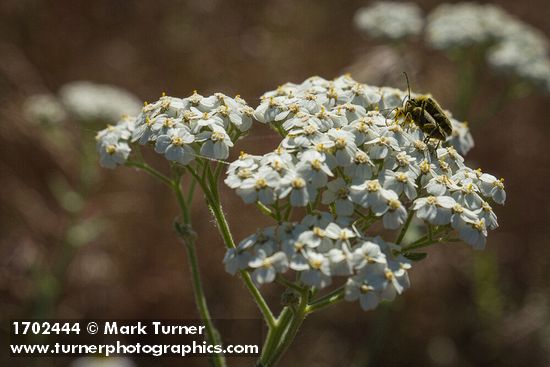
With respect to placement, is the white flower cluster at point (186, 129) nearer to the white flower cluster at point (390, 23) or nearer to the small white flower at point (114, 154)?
the small white flower at point (114, 154)

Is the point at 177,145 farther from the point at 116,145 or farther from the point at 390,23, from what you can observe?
the point at 390,23

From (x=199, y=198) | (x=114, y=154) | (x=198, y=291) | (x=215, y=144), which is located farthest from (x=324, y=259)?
(x=199, y=198)

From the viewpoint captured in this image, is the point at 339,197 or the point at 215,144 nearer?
the point at 339,197

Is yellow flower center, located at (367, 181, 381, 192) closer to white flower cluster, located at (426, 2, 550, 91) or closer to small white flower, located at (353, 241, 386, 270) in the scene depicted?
small white flower, located at (353, 241, 386, 270)

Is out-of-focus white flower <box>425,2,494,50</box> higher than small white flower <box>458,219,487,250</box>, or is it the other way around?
out-of-focus white flower <box>425,2,494,50</box>

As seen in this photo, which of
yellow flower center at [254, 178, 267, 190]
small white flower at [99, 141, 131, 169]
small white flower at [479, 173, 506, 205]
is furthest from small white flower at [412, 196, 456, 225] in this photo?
small white flower at [99, 141, 131, 169]

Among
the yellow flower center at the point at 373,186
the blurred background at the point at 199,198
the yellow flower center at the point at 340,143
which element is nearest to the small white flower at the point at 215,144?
the yellow flower center at the point at 340,143

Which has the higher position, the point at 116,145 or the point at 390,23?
the point at 390,23

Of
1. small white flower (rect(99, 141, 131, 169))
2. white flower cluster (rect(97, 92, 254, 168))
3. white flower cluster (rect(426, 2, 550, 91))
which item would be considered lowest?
white flower cluster (rect(97, 92, 254, 168))
